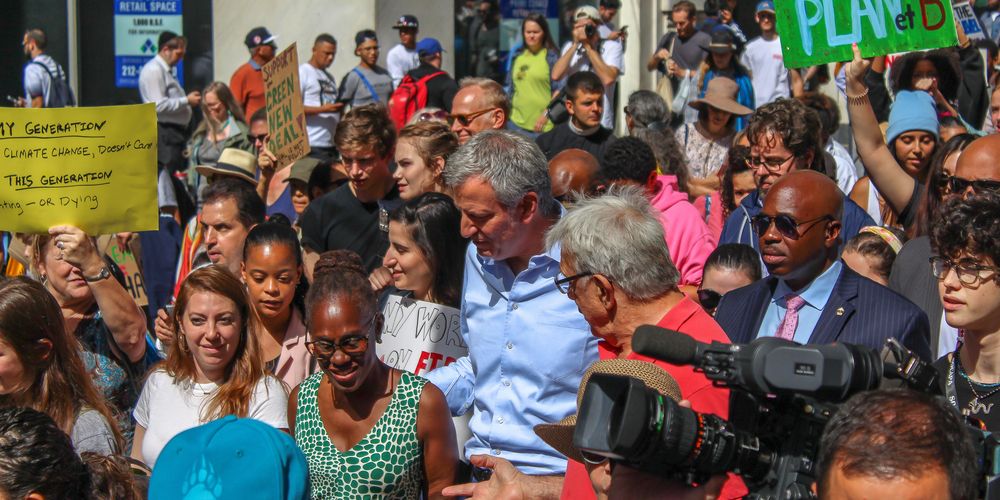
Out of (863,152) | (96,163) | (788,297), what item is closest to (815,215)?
(788,297)

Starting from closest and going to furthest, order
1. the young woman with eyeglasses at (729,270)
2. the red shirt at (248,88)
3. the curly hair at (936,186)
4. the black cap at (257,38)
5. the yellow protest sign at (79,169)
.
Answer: the curly hair at (936,186), the young woman with eyeglasses at (729,270), the yellow protest sign at (79,169), the red shirt at (248,88), the black cap at (257,38)

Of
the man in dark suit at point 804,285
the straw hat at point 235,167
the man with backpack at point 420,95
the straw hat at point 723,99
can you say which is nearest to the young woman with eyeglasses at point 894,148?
the man in dark suit at point 804,285

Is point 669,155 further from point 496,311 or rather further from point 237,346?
point 237,346

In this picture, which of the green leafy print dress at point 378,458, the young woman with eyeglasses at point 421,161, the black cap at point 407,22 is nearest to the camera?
the green leafy print dress at point 378,458

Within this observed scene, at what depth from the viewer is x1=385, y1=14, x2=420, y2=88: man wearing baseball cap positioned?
15.2 m

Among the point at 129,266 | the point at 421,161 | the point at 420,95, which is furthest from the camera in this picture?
the point at 420,95

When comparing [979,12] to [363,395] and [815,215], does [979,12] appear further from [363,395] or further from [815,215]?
[363,395]

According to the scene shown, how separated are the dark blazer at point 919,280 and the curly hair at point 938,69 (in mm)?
2705

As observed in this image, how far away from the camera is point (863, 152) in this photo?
228 inches

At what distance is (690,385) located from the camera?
2967 millimetres

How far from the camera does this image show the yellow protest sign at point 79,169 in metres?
5.53

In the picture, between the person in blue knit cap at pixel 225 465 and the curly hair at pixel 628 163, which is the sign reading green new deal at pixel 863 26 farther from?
the person in blue knit cap at pixel 225 465

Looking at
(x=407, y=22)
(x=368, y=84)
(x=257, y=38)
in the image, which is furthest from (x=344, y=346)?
(x=407, y=22)

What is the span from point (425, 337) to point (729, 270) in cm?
146
